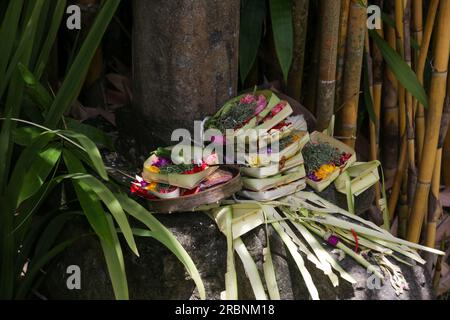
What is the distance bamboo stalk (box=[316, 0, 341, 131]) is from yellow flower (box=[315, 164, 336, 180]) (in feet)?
0.60

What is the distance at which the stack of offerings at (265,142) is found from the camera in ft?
5.87

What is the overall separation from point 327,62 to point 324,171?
29 centimetres

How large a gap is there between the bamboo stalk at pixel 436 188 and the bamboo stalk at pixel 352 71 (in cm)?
23

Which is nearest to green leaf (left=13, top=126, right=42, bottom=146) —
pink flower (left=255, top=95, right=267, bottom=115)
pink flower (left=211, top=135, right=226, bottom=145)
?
pink flower (left=211, top=135, right=226, bottom=145)

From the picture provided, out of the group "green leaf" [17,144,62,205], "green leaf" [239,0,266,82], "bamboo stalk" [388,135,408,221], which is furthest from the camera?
"bamboo stalk" [388,135,408,221]

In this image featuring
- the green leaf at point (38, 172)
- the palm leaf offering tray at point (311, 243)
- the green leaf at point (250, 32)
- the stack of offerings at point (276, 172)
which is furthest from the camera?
the green leaf at point (250, 32)

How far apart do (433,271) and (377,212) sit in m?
0.27

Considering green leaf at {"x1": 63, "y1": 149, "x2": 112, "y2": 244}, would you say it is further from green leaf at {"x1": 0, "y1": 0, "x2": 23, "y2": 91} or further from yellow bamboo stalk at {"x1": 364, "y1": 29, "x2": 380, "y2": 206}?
yellow bamboo stalk at {"x1": 364, "y1": 29, "x2": 380, "y2": 206}

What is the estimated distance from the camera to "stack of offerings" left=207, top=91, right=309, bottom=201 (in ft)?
5.87

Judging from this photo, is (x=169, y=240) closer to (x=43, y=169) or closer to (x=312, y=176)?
(x=43, y=169)

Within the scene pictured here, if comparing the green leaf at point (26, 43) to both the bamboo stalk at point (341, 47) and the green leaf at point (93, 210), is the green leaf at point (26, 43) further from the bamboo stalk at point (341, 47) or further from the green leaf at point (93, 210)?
the bamboo stalk at point (341, 47)

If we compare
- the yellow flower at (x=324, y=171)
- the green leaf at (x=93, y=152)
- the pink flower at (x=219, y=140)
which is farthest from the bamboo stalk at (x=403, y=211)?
the green leaf at (x=93, y=152)

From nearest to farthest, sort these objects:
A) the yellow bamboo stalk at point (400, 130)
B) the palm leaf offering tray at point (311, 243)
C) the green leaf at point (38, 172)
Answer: the green leaf at point (38, 172) → the palm leaf offering tray at point (311, 243) → the yellow bamboo stalk at point (400, 130)
